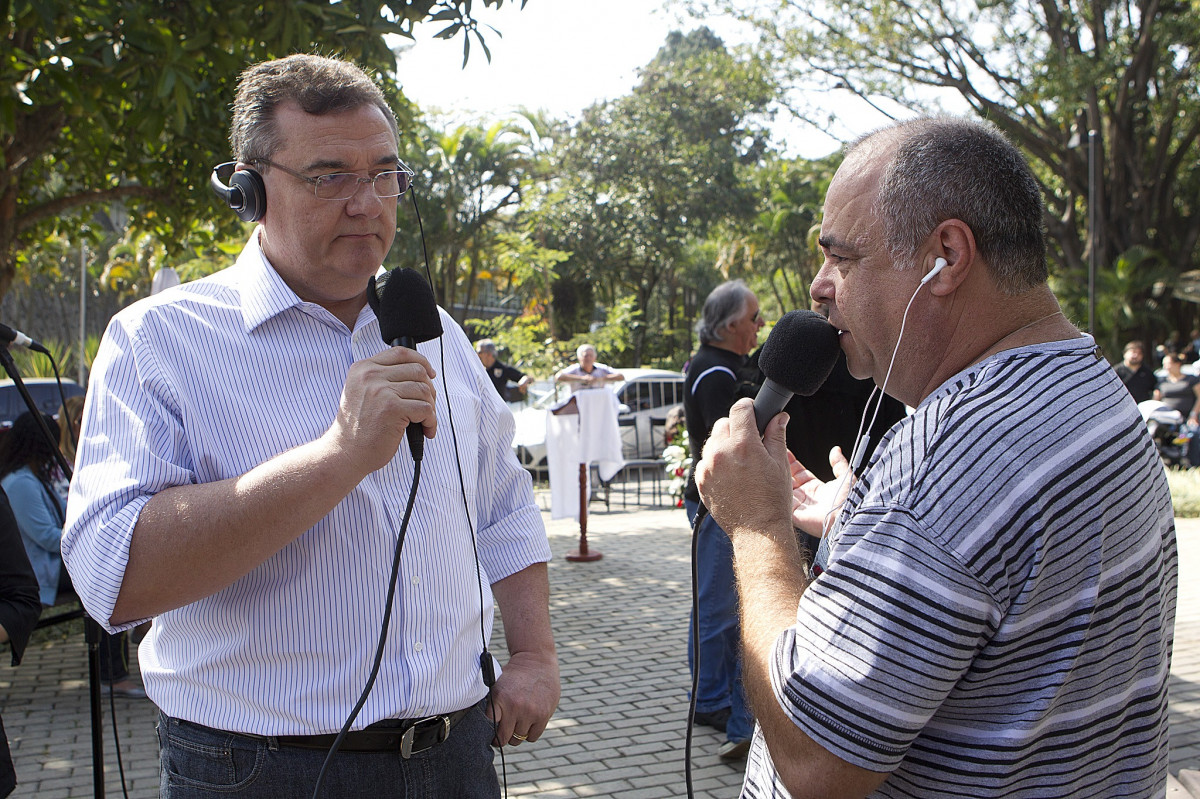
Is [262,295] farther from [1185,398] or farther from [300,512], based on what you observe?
[1185,398]

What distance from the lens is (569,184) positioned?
31.5 metres

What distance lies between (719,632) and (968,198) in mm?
3871

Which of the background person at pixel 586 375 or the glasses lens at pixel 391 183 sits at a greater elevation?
the glasses lens at pixel 391 183

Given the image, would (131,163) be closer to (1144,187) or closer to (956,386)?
(956,386)

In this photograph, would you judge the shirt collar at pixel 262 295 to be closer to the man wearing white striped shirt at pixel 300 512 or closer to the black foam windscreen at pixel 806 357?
the man wearing white striped shirt at pixel 300 512


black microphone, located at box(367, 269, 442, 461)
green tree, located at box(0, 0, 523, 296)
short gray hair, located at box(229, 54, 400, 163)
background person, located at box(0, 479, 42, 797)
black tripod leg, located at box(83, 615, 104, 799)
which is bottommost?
black tripod leg, located at box(83, 615, 104, 799)

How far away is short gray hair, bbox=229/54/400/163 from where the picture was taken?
6.75 feet

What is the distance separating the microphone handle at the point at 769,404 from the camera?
187cm

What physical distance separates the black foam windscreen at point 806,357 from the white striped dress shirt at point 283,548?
760 millimetres

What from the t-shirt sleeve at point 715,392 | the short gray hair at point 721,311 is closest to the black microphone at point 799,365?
the t-shirt sleeve at point 715,392

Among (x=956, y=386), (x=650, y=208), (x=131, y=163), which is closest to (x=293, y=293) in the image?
(x=956, y=386)

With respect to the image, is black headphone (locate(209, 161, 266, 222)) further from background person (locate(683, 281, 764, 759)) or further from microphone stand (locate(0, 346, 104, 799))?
background person (locate(683, 281, 764, 759))

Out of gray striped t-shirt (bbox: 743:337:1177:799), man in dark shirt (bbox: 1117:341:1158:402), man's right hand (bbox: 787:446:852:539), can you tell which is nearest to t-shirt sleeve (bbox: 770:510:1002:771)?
gray striped t-shirt (bbox: 743:337:1177:799)

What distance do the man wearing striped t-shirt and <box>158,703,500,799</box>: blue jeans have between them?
0.68 metres
